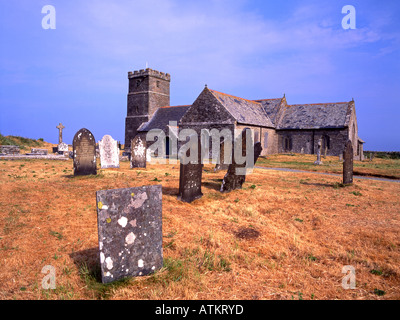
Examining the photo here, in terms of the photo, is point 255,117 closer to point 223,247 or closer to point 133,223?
point 223,247

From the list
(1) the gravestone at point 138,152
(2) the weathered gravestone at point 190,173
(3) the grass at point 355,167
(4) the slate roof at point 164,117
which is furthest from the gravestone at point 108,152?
(4) the slate roof at point 164,117

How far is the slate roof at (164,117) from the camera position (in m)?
39.0

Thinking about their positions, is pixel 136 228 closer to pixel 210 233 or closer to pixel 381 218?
pixel 210 233

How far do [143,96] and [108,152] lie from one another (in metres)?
28.3

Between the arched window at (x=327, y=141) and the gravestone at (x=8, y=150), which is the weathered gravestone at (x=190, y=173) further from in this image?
the arched window at (x=327, y=141)

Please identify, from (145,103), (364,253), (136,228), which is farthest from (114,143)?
(145,103)

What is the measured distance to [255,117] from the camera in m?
32.8

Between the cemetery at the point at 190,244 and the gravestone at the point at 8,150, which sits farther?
the gravestone at the point at 8,150

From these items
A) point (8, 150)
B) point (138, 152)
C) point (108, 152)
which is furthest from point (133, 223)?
point (8, 150)

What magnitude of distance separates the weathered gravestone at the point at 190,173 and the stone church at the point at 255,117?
61.0 ft

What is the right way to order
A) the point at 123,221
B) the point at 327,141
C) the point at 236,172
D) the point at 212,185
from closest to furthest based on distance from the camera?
the point at 123,221, the point at 236,172, the point at 212,185, the point at 327,141

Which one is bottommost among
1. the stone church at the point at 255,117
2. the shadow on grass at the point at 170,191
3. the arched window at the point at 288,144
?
the shadow on grass at the point at 170,191

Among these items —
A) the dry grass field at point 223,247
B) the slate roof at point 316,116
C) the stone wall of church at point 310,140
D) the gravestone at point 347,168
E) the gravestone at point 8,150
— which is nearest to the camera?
the dry grass field at point 223,247

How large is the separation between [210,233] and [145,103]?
130 feet
